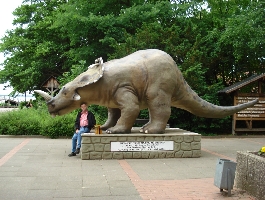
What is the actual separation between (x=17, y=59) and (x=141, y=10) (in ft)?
32.8

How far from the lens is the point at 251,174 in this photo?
566cm

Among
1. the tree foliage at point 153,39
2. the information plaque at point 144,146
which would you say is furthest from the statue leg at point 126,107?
the tree foliage at point 153,39

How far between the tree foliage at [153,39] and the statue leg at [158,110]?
6.50 m

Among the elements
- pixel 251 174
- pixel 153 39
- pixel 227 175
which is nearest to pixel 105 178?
pixel 227 175

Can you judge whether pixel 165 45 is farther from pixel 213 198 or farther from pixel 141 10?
pixel 213 198

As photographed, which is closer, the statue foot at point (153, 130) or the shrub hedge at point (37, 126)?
the statue foot at point (153, 130)

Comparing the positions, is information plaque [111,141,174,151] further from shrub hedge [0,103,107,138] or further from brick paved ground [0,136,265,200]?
shrub hedge [0,103,107,138]

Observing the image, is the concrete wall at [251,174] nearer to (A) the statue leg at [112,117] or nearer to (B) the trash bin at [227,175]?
(B) the trash bin at [227,175]

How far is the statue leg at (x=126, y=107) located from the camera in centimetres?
936

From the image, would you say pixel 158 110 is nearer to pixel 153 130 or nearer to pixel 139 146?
pixel 153 130

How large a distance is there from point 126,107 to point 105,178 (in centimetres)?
285

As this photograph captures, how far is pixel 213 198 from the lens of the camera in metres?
5.57

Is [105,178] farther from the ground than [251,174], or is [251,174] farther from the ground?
[251,174]

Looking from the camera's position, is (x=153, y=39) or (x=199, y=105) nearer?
(x=199, y=105)
